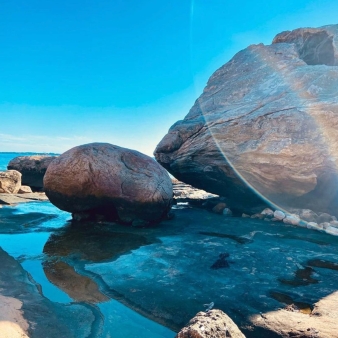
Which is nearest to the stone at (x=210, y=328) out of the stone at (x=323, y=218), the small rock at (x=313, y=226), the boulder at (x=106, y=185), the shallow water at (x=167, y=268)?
the shallow water at (x=167, y=268)

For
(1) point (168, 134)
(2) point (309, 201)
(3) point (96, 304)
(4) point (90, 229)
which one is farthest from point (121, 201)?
(2) point (309, 201)

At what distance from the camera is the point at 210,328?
299 centimetres

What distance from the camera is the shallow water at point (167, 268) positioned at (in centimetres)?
441

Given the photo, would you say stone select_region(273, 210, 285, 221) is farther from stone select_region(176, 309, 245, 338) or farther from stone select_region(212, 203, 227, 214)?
stone select_region(176, 309, 245, 338)

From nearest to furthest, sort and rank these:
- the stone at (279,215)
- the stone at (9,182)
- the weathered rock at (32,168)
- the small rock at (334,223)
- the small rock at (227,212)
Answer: the small rock at (334,223) → the stone at (279,215) → the small rock at (227,212) → the stone at (9,182) → the weathered rock at (32,168)

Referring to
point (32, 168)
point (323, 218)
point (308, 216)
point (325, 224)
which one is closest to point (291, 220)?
point (308, 216)

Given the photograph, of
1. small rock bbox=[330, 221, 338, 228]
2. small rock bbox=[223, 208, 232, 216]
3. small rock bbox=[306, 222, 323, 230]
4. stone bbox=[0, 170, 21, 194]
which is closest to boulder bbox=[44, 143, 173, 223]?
small rock bbox=[223, 208, 232, 216]

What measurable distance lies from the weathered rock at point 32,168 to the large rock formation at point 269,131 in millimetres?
9511

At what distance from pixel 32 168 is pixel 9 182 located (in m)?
4.89

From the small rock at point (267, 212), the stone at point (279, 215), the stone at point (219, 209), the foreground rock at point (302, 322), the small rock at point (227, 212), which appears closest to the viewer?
the foreground rock at point (302, 322)

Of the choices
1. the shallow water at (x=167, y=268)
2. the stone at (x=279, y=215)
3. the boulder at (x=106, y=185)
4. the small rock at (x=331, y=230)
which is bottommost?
the shallow water at (x=167, y=268)

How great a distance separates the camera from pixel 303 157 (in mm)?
11078

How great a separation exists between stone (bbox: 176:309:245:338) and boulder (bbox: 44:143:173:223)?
6.68 meters

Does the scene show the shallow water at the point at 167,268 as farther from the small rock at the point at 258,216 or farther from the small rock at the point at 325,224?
the small rock at the point at 258,216
